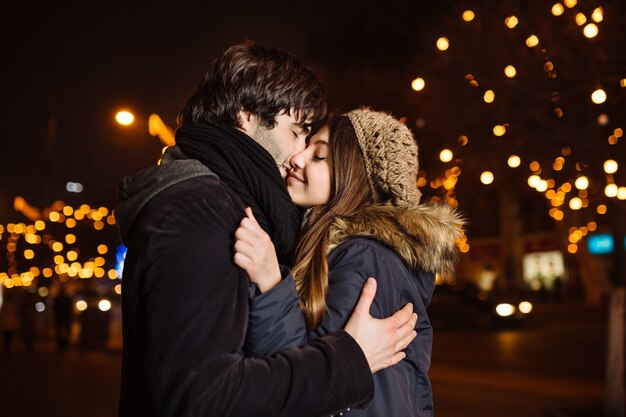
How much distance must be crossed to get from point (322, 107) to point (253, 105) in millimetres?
338

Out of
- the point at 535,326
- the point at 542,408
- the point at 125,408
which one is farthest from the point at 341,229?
the point at 535,326

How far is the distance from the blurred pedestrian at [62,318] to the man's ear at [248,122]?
1789cm

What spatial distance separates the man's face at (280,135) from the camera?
230 centimetres

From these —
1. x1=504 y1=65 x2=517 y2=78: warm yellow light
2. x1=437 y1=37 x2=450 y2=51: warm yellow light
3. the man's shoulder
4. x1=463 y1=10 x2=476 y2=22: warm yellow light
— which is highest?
x1=463 y1=10 x2=476 y2=22: warm yellow light

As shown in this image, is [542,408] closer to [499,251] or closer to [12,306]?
[12,306]

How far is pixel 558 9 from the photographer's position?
308 inches

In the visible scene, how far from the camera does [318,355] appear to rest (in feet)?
5.97

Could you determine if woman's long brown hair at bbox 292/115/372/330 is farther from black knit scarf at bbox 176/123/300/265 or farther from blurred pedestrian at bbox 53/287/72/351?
blurred pedestrian at bbox 53/287/72/351

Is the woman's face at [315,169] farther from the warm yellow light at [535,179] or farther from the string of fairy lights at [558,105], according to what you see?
the warm yellow light at [535,179]

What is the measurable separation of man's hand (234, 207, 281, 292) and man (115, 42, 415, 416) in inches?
1.1

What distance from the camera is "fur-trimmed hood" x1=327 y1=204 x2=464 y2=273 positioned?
8.14 ft

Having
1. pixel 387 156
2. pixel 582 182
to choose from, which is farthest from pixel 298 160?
pixel 582 182

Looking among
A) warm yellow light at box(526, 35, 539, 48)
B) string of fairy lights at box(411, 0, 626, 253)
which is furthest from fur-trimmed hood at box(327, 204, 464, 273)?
warm yellow light at box(526, 35, 539, 48)

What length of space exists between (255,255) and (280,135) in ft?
2.20
